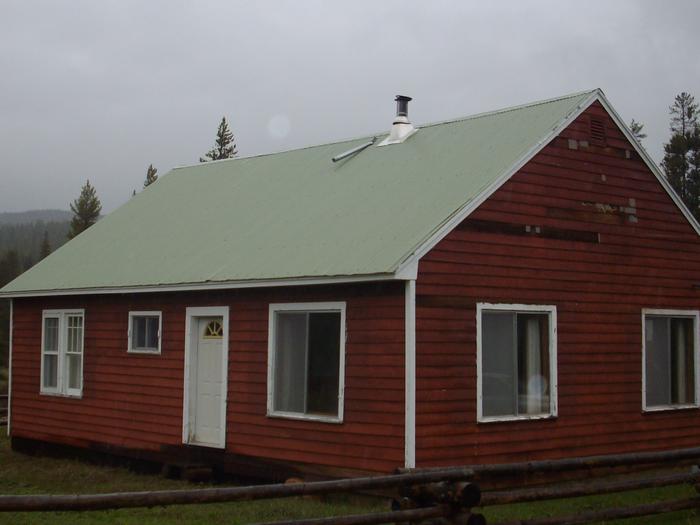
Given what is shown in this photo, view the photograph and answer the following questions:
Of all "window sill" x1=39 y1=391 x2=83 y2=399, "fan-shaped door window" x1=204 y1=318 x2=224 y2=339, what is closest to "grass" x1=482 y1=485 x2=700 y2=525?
"fan-shaped door window" x1=204 y1=318 x2=224 y2=339

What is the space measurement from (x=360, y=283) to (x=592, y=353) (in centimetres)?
404

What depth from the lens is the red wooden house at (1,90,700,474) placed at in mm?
13414

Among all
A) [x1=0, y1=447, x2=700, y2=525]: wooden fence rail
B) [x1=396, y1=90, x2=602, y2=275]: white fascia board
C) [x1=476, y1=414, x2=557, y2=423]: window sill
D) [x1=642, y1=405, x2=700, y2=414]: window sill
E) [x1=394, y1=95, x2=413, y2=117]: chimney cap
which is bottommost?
[x1=0, y1=447, x2=700, y2=525]: wooden fence rail

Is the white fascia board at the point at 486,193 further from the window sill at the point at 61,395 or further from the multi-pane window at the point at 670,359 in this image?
the window sill at the point at 61,395

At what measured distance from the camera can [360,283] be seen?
13.7 meters

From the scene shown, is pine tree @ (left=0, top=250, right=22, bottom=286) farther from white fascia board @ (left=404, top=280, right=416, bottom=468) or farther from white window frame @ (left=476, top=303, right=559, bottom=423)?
white fascia board @ (left=404, top=280, right=416, bottom=468)

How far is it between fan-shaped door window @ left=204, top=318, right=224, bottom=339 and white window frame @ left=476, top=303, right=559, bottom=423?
4.49m

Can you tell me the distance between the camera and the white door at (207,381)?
16.2m

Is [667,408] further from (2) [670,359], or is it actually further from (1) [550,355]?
(1) [550,355]

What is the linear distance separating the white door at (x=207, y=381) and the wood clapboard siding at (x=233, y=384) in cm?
27

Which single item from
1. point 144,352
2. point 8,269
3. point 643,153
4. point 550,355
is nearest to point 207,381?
point 144,352

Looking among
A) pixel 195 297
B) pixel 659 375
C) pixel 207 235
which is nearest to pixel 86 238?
pixel 207 235

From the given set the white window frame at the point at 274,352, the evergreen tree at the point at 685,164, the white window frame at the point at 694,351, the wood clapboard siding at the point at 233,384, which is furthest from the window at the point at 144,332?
the evergreen tree at the point at 685,164

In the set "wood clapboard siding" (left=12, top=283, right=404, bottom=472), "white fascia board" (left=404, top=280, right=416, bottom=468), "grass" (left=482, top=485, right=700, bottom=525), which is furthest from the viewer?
"wood clapboard siding" (left=12, top=283, right=404, bottom=472)
